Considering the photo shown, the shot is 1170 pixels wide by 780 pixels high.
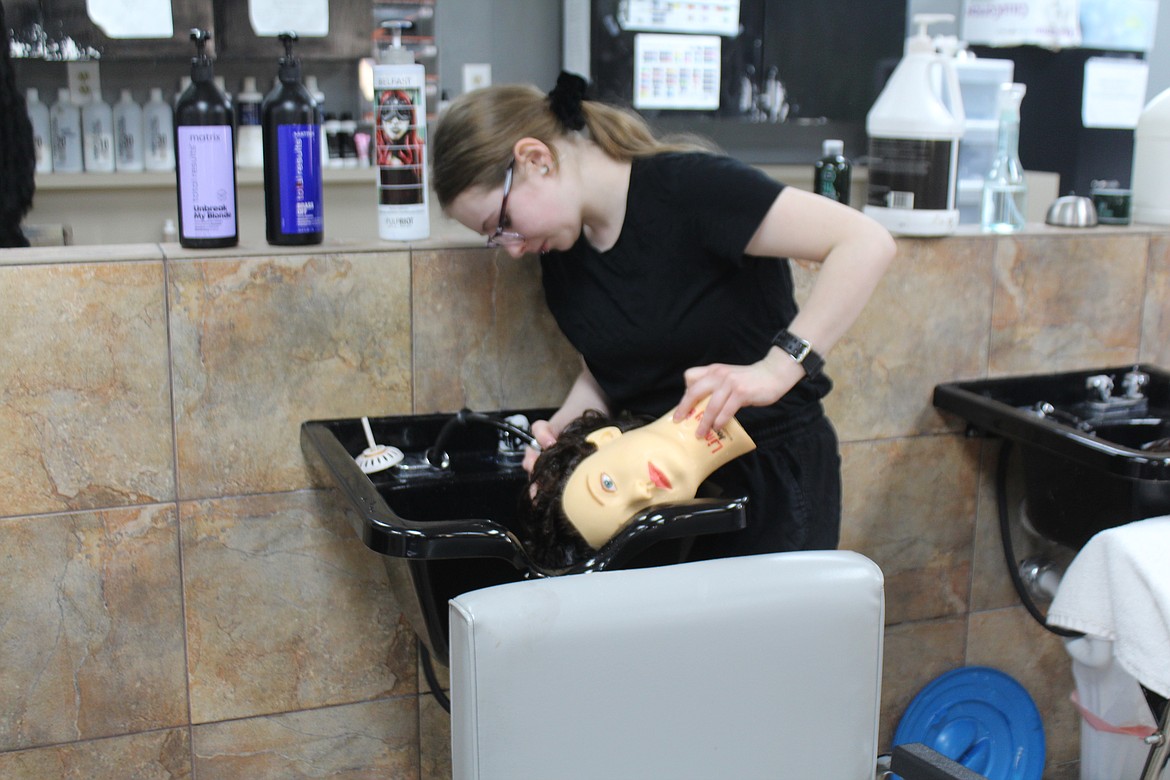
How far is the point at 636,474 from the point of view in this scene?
51.5 inches

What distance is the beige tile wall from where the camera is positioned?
5.02 feet

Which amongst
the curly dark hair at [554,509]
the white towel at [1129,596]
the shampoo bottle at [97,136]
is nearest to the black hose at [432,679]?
the curly dark hair at [554,509]

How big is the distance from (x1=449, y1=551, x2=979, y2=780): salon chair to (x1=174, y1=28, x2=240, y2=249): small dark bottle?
789 millimetres

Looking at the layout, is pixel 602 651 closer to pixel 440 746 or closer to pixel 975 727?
pixel 440 746

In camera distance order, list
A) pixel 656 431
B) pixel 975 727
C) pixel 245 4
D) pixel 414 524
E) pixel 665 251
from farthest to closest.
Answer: pixel 245 4 → pixel 975 727 → pixel 665 251 → pixel 656 431 → pixel 414 524

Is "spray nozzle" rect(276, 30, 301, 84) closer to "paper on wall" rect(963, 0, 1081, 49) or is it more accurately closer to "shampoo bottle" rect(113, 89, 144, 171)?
"shampoo bottle" rect(113, 89, 144, 171)

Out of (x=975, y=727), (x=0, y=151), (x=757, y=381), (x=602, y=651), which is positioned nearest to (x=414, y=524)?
(x=602, y=651)

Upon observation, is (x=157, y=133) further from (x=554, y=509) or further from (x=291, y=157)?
(x=554, y=509)

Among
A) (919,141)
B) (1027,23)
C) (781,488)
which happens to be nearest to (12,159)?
(781,488)

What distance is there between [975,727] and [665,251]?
1.27 m

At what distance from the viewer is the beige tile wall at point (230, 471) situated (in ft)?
5.02

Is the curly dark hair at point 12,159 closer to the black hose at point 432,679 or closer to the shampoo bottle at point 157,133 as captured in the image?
the black hose at point 432,679

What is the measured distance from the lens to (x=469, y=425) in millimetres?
1652

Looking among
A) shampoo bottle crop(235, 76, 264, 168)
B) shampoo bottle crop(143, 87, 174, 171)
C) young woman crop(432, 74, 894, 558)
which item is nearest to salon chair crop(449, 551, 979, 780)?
young woman crop(432, 74, 894, 558)
